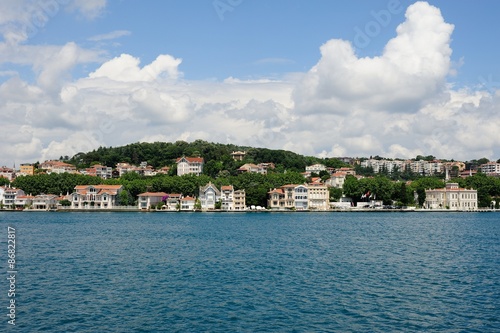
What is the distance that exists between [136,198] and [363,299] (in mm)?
79232

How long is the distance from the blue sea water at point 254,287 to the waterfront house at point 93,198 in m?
56.0

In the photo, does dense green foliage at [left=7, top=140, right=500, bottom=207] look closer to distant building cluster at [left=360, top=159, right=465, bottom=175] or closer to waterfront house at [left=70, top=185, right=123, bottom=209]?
waterfront house at [left=70, top=185, right=123, bottom=209]

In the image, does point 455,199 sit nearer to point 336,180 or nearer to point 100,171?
point 336,180

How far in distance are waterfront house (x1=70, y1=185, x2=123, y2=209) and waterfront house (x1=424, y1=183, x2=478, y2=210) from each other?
5923 cm

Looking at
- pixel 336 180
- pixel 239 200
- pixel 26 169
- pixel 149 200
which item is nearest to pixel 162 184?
pixel 149 200

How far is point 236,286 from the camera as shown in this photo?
19.5m

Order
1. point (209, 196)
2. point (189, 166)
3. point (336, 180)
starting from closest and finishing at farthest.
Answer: point (209, 196) → point (336, 180) → point (189, 166)

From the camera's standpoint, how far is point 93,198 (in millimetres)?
88750

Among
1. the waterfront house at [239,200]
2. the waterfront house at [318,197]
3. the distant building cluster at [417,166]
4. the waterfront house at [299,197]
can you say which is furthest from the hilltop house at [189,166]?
the distant building cluster at [417,166]

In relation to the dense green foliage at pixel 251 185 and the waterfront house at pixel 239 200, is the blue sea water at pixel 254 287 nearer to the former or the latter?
the waterfront house at pixel 239 200

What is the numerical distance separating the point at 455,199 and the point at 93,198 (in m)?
66.2

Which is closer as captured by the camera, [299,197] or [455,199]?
[299,197]

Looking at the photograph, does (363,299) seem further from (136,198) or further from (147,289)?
(136,198)

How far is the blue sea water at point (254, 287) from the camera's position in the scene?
14.7 meters
